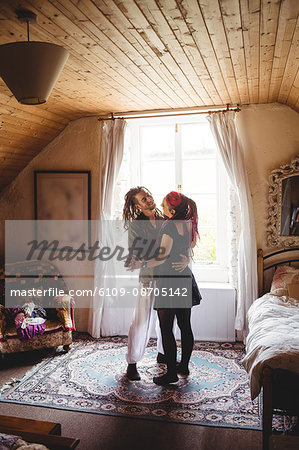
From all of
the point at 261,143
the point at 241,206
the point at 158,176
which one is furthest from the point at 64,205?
the point at 261,143

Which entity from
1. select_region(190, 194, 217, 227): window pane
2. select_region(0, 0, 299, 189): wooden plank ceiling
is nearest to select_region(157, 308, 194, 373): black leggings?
select_region(190, 194, 217, 227): window pane

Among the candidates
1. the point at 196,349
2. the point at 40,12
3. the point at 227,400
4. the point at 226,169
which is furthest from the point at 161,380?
the point at 40,12

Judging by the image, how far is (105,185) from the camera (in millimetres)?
4617

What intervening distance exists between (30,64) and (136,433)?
229cm

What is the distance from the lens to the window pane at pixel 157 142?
16.0 ft

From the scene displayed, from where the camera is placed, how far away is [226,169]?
4363 mm

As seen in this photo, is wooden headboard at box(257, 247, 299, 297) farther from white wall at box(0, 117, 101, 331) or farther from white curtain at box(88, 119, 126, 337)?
white wall at box(0, 117, 101, 331)

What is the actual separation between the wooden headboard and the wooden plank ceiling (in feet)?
4.79

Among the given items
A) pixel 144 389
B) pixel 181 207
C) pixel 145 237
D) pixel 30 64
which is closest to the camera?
pixel 30 64

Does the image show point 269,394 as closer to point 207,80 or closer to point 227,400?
point 227,400

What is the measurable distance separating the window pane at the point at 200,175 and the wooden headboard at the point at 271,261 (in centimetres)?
97

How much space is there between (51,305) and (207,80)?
2580mm

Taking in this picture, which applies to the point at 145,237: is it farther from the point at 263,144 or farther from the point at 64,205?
the point at 263,144

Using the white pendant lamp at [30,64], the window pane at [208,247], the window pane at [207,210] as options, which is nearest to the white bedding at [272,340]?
the window pane at [208,247]
